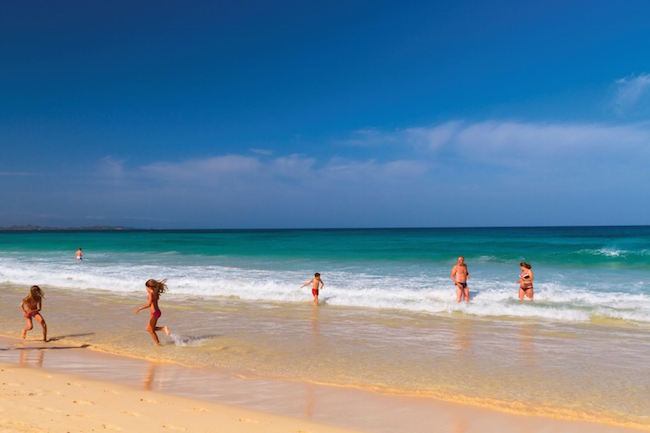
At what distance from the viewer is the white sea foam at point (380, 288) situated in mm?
13216

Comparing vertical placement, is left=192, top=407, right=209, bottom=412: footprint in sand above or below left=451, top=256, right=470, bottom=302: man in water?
below

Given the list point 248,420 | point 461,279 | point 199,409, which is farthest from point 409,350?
point 461,279

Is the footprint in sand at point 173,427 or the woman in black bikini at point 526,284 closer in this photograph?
the footprint in sand at point 173,427

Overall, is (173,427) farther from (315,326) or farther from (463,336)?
(463,336)

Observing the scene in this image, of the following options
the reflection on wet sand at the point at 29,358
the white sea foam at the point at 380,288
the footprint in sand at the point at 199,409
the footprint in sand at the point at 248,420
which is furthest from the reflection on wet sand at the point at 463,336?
the reflection on wet sand at the point at 29,358

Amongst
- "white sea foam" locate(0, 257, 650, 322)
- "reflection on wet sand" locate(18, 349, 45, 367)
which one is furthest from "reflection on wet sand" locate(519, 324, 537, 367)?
"reflection on wet sand" locate(18, 349, 45, 367)

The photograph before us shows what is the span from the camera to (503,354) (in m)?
8.44

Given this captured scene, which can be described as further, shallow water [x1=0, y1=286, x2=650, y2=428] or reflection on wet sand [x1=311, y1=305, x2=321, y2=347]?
reflection on wet sand [x1=311, y1=305, x2=321, y2=347]

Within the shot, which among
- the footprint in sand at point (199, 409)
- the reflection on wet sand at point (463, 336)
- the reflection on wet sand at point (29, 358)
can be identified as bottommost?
the reflection on wet sand at point (29, 358)

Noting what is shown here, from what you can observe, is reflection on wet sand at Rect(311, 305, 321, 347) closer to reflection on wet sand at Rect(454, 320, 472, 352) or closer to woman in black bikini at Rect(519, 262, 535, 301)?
reflection on wet sand at Rect(454, 320, 472, 352)

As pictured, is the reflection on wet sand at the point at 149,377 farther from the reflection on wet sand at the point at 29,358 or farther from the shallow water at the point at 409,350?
the reflection on wet sand at the point at 29,358

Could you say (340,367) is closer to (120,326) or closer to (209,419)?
(209,419)

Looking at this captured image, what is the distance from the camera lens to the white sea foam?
13216 mm

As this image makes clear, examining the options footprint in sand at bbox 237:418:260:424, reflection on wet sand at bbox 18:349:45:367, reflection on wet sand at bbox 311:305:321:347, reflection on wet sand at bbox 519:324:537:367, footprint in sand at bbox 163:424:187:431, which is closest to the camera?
footprint in sand at bbox 163:424:187:431
